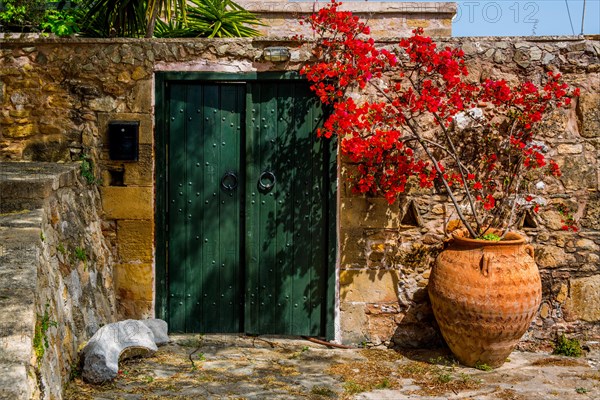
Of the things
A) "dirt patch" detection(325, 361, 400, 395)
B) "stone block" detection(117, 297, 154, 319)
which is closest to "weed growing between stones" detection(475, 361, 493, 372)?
"dirt patch" detection(325, 361, 400, 395)

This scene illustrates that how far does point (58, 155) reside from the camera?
5281 millimetres

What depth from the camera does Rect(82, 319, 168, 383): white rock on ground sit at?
4137mm

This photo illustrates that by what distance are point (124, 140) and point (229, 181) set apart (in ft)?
2.88

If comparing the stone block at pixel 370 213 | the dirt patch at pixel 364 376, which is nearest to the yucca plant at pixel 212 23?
the stone block at pixel 370 213

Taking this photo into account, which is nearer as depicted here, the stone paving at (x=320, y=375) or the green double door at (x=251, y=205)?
the stone paving at (x=320, y=375)

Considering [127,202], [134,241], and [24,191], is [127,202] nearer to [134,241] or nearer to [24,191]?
[134,241]

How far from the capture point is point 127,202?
5.27 meters

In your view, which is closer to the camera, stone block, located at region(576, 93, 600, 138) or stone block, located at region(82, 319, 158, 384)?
stone block, located at region(82, 319, 158, 384)

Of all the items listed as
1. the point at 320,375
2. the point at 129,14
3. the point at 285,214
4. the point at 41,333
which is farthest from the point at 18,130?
the point at 320,375

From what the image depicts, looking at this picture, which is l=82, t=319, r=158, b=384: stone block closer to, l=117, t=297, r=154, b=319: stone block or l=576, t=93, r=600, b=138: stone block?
l=117, t=297, r=154, b=319: stone block

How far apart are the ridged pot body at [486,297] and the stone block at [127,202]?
2310 mm

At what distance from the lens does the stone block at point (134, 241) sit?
208 inches

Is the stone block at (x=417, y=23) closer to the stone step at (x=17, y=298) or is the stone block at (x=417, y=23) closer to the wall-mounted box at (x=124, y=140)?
the wall-mounted box at (x=124, y=140)

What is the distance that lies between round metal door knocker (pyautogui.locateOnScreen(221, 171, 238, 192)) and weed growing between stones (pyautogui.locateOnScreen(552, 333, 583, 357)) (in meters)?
2.85
